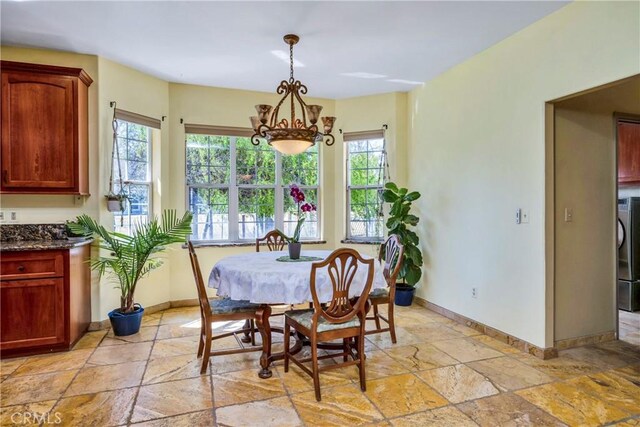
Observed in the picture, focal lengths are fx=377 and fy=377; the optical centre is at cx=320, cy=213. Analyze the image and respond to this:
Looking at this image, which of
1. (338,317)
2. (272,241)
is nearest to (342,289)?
(338,317)

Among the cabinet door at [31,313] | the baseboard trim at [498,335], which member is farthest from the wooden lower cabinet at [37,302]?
the baseboard trim at [498,335]

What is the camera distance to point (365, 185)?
5.03m

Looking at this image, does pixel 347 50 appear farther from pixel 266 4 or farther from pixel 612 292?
pixel 612 292

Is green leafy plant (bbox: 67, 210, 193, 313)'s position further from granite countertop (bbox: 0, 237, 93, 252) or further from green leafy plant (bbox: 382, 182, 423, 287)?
green leafy plant (bbox: 382, 182, 423, 287)

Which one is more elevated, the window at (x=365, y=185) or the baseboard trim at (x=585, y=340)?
the window at (x=365, y=185)

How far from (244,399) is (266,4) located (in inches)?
105

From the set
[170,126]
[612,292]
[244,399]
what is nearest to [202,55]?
[170,126]

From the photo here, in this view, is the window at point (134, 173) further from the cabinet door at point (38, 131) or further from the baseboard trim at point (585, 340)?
the baseboard trim at point (585, 340)

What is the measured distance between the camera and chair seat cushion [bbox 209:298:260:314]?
2.72 meters

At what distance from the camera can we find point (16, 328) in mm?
2953

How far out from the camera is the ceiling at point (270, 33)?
2748 mm

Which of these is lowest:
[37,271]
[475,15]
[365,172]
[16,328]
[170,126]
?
[16,328]

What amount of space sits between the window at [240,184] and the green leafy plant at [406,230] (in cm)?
118

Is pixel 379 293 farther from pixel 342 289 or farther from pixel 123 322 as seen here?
pixel 123 322
